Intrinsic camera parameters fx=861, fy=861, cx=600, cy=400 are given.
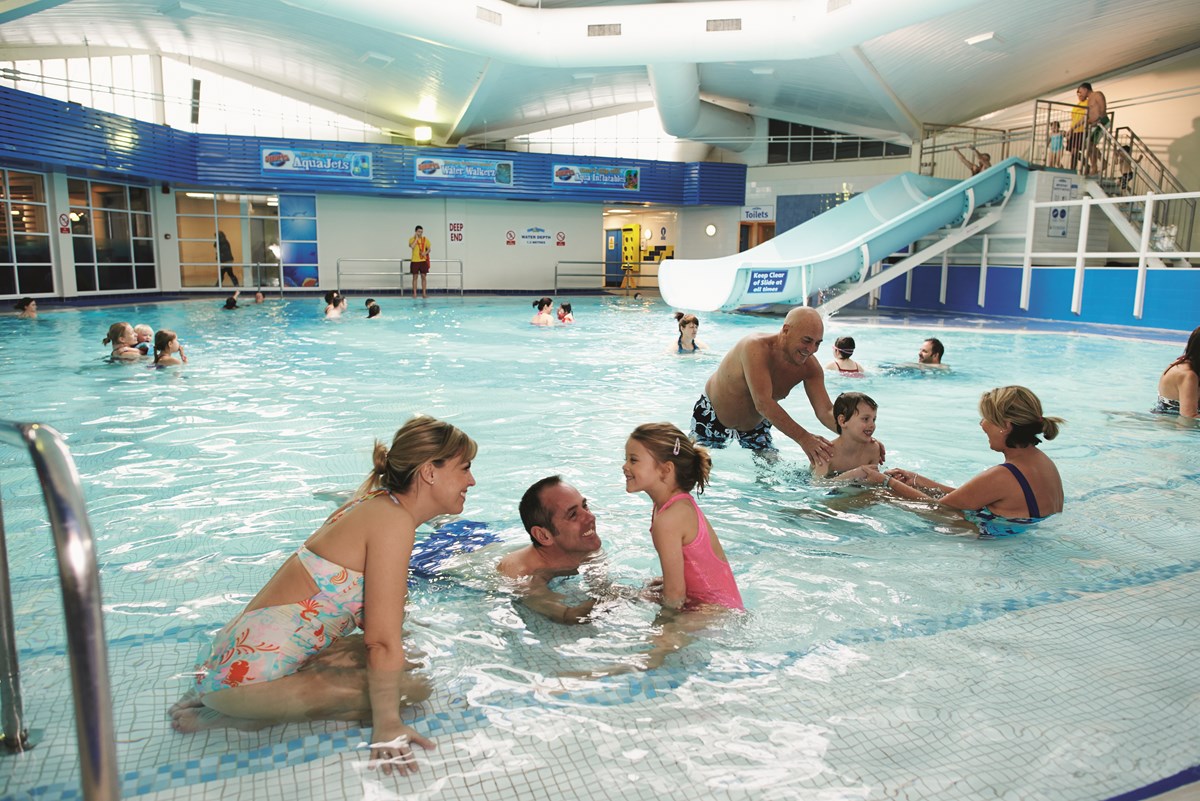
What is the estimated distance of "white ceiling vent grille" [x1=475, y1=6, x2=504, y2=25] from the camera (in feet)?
53.8

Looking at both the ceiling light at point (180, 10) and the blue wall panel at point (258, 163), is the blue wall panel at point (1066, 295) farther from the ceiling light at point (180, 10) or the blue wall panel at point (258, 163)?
the ceiling light at point (180, 10)

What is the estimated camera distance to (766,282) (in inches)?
636

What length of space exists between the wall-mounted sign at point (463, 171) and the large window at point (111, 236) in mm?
7427

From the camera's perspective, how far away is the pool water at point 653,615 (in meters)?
2.34

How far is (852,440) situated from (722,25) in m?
14.0

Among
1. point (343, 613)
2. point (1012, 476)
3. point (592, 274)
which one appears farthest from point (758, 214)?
point (343, 613)

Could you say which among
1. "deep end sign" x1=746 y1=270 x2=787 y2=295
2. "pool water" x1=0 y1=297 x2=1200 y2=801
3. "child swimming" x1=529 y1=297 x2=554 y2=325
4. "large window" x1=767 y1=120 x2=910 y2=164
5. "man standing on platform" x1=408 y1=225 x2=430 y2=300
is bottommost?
"pool water" x1=0 y1=297 x2=1200 y2=801

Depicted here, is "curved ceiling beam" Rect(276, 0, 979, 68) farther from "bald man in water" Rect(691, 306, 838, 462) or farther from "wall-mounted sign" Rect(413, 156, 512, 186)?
"bald man in water" Rect(691, 306, 838, 462)

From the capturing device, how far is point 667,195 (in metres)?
27.8

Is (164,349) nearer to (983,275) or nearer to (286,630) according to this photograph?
(286,630)

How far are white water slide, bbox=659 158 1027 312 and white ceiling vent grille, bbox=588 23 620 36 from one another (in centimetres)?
487

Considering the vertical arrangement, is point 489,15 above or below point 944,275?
above

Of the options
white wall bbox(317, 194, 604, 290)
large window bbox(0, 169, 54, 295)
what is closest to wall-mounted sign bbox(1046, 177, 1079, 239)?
white wall bbox(317, 194, 604, 290)

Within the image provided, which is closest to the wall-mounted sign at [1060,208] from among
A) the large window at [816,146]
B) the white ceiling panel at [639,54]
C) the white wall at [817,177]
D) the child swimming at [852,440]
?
the white ceiling panel at [639,54]
